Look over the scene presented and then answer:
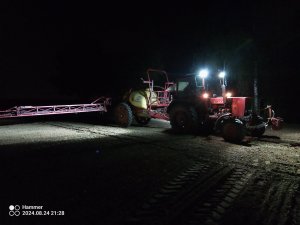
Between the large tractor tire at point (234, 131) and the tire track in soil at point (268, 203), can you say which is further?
the large tractor tire at point (234, 131)

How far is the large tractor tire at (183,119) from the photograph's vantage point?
11406 millimetres

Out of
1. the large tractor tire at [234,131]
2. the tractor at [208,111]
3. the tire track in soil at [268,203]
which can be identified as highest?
the tractor at [208,111]

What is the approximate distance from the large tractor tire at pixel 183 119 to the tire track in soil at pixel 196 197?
4.58 metres

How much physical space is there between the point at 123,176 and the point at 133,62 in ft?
81.8

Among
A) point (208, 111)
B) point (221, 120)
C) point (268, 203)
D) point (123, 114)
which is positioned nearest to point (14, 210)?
point (268, 203)

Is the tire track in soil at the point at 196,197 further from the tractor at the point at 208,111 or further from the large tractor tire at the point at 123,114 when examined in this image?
the large tractor tire at the point at 123,114

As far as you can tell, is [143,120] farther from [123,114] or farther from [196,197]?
[196,197]

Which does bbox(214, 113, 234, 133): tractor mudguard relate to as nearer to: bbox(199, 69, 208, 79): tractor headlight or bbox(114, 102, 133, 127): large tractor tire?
bbox(199, 69, 208, 79): tractor headlight

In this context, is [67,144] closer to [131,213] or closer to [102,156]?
[102,156]

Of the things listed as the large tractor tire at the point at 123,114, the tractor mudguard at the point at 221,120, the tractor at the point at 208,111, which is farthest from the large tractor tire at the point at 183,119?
the large tractor tire at the point at 123,114

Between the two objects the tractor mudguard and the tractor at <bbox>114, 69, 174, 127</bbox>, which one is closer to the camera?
the tractor mudguard

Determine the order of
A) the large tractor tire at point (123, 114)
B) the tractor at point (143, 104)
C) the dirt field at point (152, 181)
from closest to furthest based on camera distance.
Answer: the dirt field at point (152, 181)
the tractor at point (143, 104)
the large tractor tire at point (123, 114)

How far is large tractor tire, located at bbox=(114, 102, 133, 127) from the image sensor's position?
1398 centimetres

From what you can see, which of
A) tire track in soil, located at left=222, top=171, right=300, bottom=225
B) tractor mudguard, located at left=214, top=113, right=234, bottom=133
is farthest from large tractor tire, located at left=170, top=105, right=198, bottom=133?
tire track in soil, located at left=222, top=171, right=300, bottom=225
